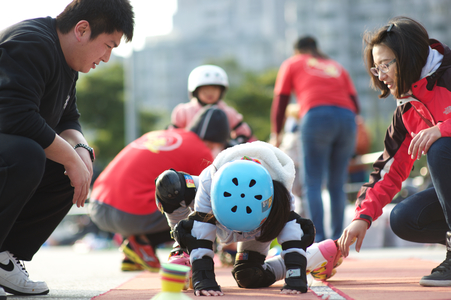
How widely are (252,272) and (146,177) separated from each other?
1.57 metres

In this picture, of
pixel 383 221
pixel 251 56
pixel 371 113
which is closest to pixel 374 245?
pixel 383 221

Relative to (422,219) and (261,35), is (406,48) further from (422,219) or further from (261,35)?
(261,35)

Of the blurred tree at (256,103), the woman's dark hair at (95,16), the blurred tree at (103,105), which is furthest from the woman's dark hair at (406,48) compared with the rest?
the blurred tree at (103,105)

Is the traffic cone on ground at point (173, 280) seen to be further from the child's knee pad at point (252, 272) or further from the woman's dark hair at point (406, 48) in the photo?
the woman's dark hair at point (406, 48)

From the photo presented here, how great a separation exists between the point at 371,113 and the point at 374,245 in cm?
5809

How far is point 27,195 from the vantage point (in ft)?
7.31

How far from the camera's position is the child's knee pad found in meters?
2.74

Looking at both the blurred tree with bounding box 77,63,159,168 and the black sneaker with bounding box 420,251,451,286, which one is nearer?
the black sneaker with bounding box 420,251,451,286

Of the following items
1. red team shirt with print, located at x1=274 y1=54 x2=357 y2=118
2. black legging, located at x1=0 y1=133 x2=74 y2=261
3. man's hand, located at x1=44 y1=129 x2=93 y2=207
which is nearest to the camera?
black legging, located at x1=0 y1=133 x2=74 y2=261

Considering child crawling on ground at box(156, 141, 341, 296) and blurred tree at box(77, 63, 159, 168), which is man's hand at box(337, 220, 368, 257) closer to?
child crawling on ground at box(156, 141, 341, 296)

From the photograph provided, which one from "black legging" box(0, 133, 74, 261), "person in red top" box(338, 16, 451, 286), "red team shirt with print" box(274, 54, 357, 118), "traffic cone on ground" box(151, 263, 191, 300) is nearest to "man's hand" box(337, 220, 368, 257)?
"person in red top" box(338, 16, 451, 286)

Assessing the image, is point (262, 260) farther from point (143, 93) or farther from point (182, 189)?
point (143, 93)

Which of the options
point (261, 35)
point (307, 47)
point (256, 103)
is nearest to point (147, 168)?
point (307, 47)

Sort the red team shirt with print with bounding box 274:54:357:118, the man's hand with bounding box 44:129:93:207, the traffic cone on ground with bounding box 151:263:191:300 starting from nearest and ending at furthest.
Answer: the traffic cone on ground with bounding box 151:263:191:300
the man's hand with bounding box 44:129:93:207
the red team shirt with print with bounding box 274:54:357:118
